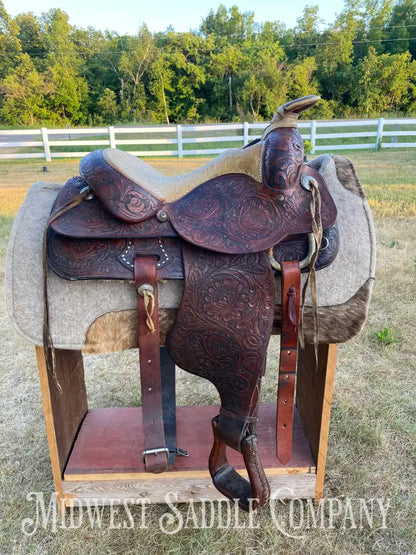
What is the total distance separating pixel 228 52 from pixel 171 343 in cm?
2554

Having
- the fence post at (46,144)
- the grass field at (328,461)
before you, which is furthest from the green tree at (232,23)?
the grass field at (328,461)

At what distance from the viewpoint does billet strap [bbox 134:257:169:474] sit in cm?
101

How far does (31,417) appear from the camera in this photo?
1.88m

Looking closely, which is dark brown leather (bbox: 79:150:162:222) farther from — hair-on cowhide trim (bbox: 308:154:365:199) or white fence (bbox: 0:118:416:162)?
white fence (bbox: 0:118:416:162)

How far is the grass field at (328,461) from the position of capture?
1271mm

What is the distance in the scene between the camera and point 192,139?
962 centimetres

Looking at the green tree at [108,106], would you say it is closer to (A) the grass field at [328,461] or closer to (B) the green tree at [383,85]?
(B) the green tree at [383,85]

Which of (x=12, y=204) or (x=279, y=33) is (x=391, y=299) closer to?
(x=12, y=204)

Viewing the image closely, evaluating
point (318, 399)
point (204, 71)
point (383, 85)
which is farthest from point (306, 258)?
point (204, 71)

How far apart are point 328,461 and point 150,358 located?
1.00 meters

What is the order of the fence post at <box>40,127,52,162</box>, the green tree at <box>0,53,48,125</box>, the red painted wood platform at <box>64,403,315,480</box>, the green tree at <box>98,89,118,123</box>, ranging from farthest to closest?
the green tree at <box>98,89,118,123</box> → the green tree at <box>0,53,48,125</box> → the fence post at <box>40,127,52,162</box> → the red painted wood platform at <box>64,403,315,480</box>

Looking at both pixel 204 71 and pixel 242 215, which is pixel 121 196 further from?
pixel 204 71

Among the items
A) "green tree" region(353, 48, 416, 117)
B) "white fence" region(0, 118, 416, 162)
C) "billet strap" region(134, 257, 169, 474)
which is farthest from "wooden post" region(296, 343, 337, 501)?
"green tree" region(353, 48, 416, 117)

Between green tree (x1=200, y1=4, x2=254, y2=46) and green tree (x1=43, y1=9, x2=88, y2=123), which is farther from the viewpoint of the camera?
green tree (x1=200, y1=4, x2=254, y2=46)
